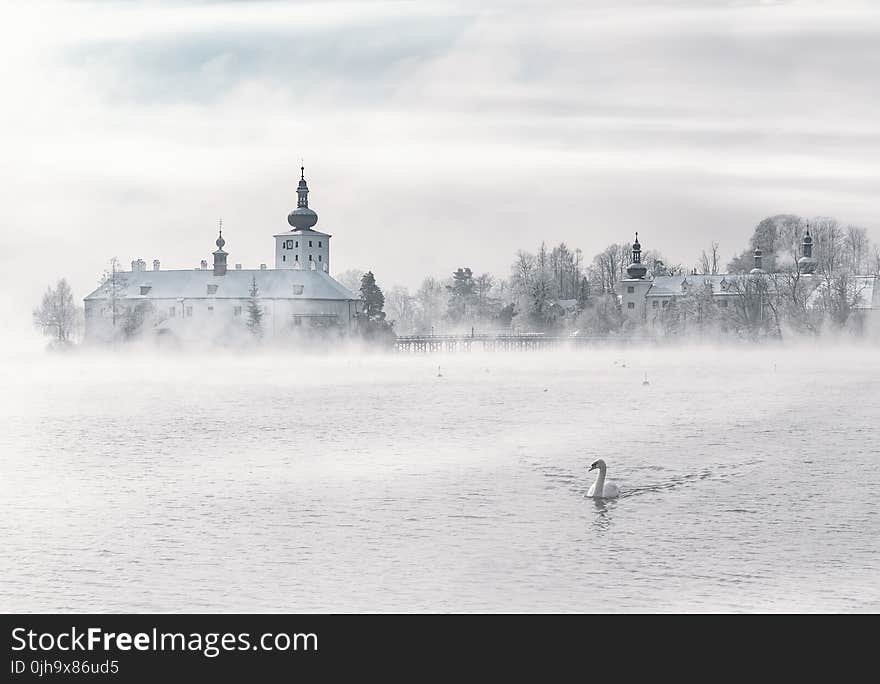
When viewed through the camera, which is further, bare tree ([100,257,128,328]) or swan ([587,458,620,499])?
bare tree ([100,257,128,328])

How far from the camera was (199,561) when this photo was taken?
23328 millimetres

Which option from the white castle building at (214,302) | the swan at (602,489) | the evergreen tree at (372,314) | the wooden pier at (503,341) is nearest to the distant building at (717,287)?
the wooden pier at (503,341)

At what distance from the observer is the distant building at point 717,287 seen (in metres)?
134

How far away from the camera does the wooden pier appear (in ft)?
479

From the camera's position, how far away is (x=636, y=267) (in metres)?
163

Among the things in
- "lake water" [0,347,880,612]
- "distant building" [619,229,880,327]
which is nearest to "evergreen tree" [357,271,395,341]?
"distant building" [619,229,880,327]

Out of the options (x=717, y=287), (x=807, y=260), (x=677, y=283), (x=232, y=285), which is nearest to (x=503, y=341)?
(x=677, y=283)

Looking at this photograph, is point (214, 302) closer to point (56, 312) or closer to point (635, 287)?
point (56, 312)

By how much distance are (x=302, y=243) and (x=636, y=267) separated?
4415 cm

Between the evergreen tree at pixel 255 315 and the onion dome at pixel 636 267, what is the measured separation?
52801 mm

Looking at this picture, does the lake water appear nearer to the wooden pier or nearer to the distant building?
the distant building

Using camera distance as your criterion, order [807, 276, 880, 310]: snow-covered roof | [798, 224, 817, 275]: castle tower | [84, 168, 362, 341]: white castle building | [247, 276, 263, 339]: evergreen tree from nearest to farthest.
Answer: [807, 276, 880, 310]: snow-covered roof → [247, 276, 263, 339]: evergreen tree → [84, 168, 362, 341]: white castle building → [798, 224, 817, 275]: castle tower

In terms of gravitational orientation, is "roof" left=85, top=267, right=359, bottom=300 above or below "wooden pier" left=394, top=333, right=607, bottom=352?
above
